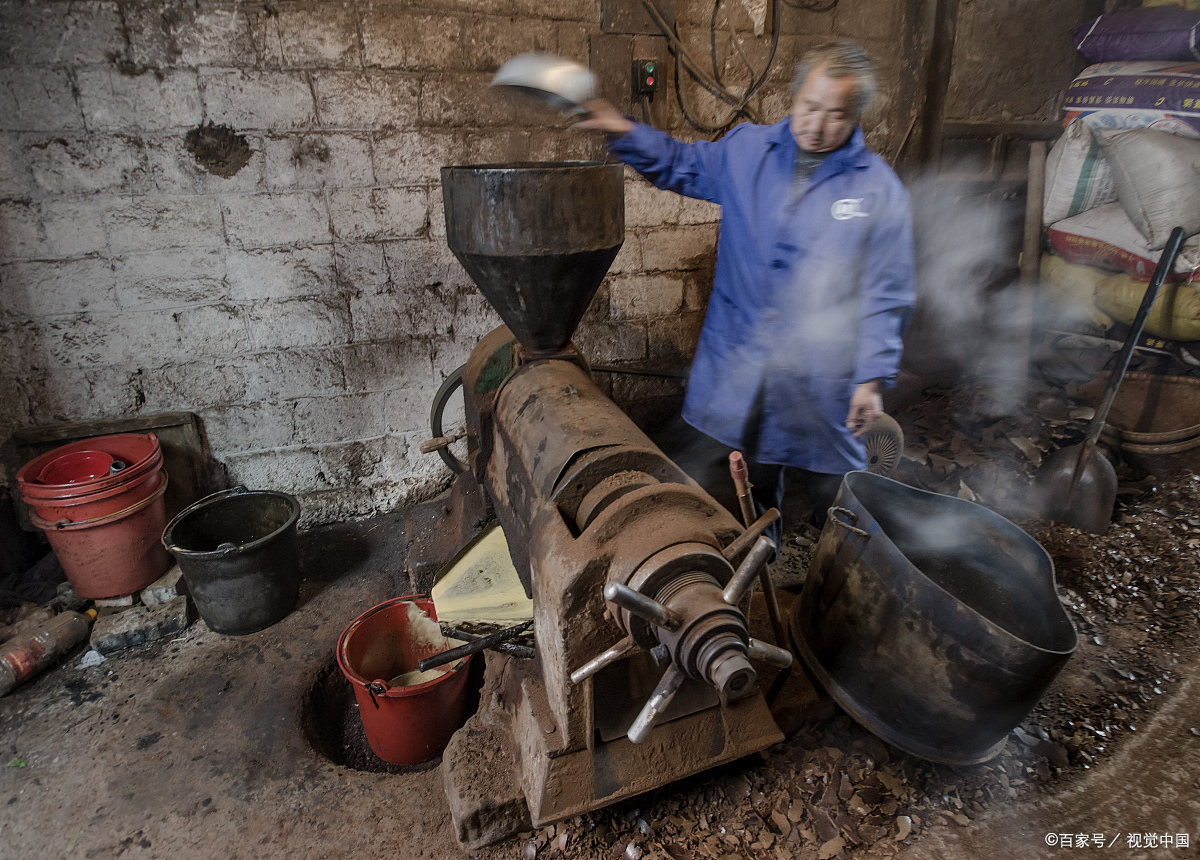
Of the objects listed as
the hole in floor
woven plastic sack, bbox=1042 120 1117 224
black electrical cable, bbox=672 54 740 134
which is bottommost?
the hole in floor

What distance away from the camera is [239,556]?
3029 mm

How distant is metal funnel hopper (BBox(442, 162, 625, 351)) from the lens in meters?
2.30

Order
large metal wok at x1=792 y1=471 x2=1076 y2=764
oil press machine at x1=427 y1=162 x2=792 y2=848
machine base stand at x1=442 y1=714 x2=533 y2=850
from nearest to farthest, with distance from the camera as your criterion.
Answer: oil press machine at x1=427 y1=162 x2=792 y2=848 < large metal wok at x1=792 y1=471 x2=1076 y2=764 < machine base stand at x1=442 y1=714 x2=533 y2=850

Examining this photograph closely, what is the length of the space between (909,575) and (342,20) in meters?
3.58

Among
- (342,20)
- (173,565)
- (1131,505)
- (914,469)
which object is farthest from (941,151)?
(173,565)

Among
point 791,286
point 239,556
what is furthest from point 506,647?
point 791,286

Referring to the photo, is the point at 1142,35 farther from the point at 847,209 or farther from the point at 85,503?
the point at 85,503

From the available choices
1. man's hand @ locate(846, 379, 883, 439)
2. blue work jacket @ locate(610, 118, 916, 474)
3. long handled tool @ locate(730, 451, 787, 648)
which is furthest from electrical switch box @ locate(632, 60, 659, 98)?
long handled tool @ locate(730, 451, 787, 648)

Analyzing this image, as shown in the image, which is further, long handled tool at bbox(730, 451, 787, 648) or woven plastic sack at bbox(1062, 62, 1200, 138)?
woven plastic sack at bbox(1062, 62, 1200, 138)

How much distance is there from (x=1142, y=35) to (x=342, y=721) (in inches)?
247

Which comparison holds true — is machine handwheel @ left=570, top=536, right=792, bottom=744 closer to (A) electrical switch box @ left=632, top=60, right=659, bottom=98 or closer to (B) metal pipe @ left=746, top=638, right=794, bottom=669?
(B) metal pipe @ left=746, top=638, right=794, bottom=669

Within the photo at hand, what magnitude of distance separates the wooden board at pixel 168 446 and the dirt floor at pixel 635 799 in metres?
0.91

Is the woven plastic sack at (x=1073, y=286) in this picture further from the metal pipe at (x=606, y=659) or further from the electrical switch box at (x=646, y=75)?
the metal pipe at (x=606, y=659)

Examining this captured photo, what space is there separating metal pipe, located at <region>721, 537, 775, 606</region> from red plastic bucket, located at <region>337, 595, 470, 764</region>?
5.13 ft
